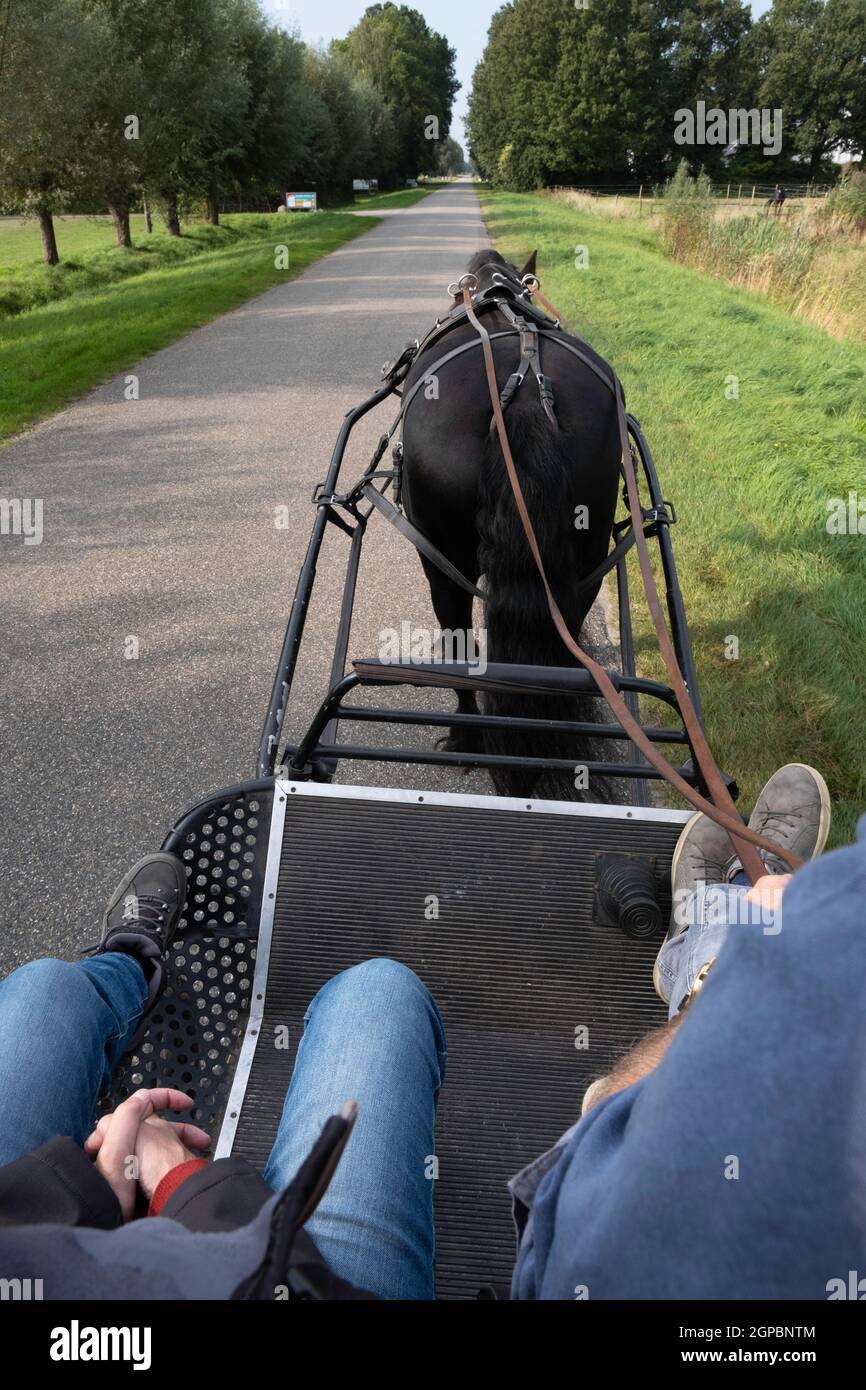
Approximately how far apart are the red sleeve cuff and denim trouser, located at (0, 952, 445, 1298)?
0.13 m

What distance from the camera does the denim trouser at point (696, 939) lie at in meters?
1.72

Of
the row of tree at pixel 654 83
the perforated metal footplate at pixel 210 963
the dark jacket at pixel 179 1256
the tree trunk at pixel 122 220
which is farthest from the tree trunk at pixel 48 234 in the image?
the row of tree at pixel 654 83

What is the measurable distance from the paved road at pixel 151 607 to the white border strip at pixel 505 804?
108cm

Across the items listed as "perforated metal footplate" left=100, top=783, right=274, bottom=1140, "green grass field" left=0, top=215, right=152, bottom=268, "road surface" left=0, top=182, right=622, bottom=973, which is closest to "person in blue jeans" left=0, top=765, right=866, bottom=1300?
"perforated metal footplate" left=100, top=783, right=274, bottom=1140

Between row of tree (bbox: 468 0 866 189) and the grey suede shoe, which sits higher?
row of tree (bbox: 468 0 866 189)

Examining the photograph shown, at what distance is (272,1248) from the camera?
80cm

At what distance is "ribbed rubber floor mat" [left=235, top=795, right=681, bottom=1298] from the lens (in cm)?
191

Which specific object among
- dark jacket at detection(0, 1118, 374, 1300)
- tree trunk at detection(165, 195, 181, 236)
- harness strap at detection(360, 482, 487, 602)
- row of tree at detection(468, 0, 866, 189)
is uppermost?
row of tree at detection(468, 0, 866, 189)

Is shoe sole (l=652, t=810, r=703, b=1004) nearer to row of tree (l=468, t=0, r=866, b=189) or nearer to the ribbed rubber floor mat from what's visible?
the ribbed rubber floor mat

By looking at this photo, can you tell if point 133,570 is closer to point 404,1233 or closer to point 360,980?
point 360,980

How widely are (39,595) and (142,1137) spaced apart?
385 centimetres

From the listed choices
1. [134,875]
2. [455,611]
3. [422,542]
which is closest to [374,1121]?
[134,875]

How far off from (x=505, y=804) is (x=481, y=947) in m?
0.37
